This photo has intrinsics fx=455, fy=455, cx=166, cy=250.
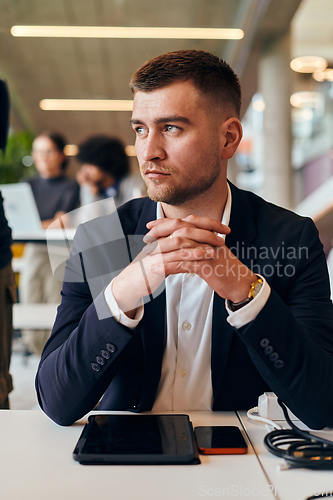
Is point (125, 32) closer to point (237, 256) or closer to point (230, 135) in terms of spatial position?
point (230, 135)

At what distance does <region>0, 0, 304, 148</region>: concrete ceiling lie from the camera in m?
5.03

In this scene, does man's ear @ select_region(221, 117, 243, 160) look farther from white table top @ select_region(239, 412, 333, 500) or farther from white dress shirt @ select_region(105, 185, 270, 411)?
white table top @ select_region(239, 412, 333, 500)

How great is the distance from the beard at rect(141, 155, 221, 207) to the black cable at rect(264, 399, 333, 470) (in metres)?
0.57

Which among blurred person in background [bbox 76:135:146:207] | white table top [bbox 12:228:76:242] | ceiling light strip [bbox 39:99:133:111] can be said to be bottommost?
white table top [bbox 12:228:76:242]

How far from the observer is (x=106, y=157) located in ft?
12.8

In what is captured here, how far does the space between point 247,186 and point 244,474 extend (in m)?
17.5

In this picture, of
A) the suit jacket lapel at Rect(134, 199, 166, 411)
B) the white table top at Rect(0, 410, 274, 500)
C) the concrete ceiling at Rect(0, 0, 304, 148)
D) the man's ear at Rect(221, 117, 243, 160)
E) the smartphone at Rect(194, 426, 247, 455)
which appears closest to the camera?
the white table top at Rect(0, 410, 274, 500)

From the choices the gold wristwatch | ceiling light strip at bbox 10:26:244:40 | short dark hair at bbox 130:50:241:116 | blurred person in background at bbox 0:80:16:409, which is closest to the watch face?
the gold wristwatch

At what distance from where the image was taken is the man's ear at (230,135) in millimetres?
1199

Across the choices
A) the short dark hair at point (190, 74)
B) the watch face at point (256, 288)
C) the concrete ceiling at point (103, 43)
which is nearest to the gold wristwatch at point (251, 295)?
the watch face at point (256, 288)

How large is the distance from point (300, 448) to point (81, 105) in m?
8.95

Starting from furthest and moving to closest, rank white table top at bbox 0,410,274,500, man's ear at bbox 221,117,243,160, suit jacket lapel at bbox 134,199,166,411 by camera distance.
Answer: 1. man's ear at bbox 221,117,243,160
2. suit jacket lapel at bbox 134,199,166,411
3. white table top at bbox 0,410,274,500

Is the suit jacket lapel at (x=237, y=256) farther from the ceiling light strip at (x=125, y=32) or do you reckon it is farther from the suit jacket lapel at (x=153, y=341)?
the ceiling light strip at (x=125, y=32)

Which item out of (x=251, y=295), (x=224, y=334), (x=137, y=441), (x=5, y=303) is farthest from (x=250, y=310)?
(x=5, y=303)
